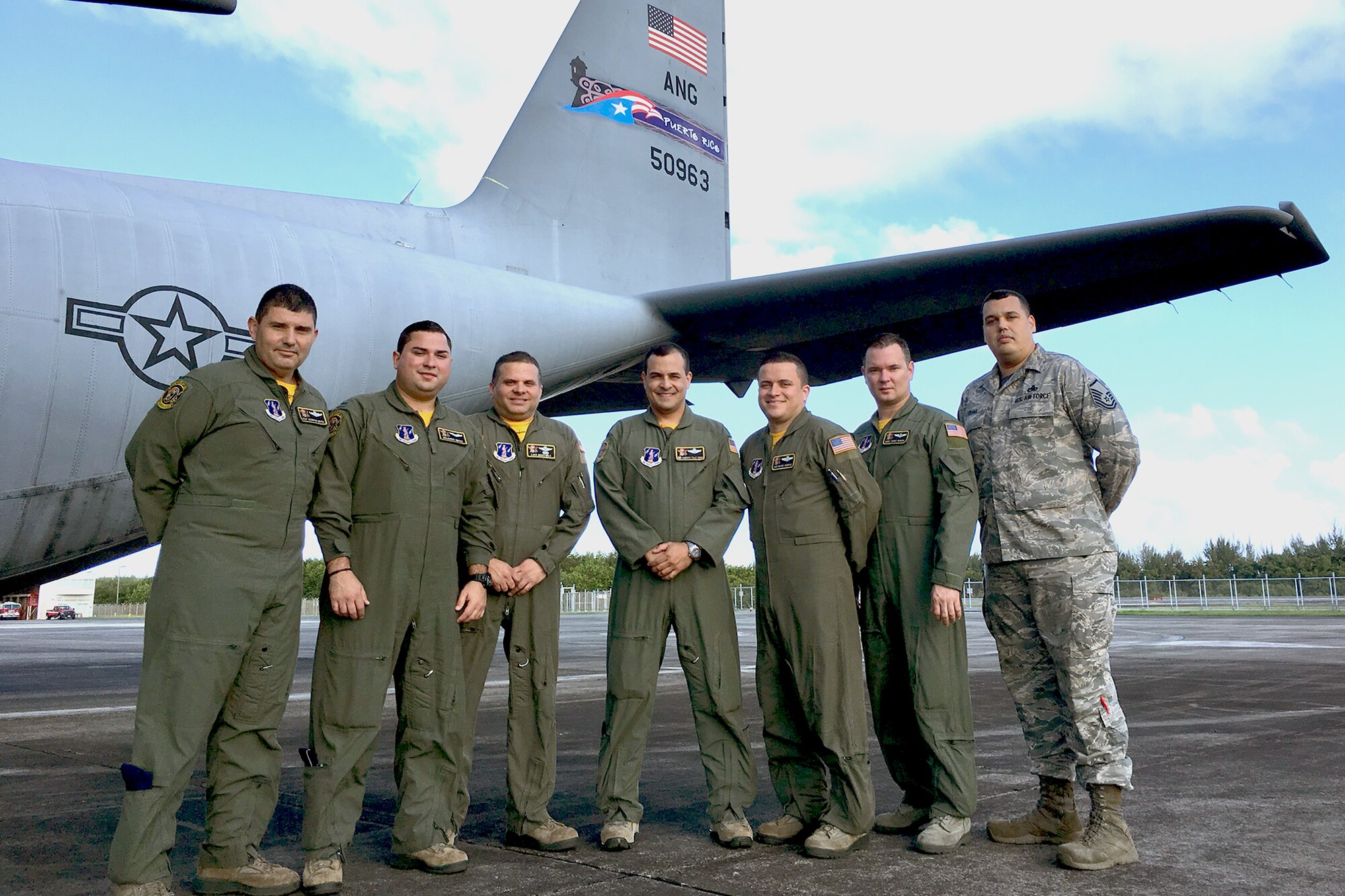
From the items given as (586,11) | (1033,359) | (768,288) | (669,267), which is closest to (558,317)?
(768,288)

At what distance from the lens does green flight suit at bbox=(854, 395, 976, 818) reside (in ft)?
11.7

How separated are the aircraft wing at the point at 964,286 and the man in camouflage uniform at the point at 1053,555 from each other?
3.22 m

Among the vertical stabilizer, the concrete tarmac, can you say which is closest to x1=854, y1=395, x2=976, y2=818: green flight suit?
the concrete tarmac

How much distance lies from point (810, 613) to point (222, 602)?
2.05 meters

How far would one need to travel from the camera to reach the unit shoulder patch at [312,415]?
10.6 feet

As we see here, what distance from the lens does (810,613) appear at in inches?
142

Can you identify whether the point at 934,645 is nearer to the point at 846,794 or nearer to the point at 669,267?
the point at 846,794

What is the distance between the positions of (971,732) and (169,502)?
297 cm

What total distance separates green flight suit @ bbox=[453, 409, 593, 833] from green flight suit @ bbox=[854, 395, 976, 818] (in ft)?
4.12

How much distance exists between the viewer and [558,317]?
25.4 ft

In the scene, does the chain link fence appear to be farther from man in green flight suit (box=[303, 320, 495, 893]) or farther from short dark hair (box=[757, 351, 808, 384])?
short dark hair (box=[757, 351, 808, 384])

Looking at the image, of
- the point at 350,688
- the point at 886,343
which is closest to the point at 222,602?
the point at 350,688

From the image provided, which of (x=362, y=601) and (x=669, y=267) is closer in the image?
(x=362, y=601)

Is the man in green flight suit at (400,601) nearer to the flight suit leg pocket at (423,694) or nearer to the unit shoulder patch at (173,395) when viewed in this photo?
the flight suit leg pocket at (423,694)
